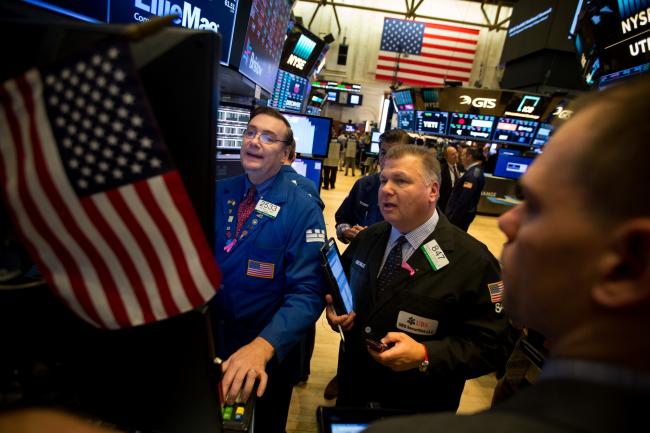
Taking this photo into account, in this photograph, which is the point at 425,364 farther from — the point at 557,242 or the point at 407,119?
the point at 407,119

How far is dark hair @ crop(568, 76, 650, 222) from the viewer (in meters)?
0.44

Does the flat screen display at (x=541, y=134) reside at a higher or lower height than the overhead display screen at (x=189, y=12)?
higher

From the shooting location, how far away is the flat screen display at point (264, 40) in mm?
3154

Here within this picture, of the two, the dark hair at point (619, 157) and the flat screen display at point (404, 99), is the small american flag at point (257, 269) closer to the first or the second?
the dark hair at point (619, 157)

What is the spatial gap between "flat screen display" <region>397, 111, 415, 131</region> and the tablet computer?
43.0 ft

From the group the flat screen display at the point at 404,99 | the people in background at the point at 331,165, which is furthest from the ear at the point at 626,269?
the flat screen display at the point at 404,99

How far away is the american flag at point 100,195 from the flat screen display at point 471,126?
42.6ft

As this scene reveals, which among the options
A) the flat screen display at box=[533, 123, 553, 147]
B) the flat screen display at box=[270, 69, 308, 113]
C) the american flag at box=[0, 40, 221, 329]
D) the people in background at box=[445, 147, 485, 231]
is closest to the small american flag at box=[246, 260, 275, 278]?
the american flag at box=[0, 40, 221, 329]

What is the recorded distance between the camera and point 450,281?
1490 mm

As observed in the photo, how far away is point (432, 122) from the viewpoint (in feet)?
41.8

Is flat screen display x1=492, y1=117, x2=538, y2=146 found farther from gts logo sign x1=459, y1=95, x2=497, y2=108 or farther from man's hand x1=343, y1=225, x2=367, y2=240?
man's hand x1=343, y1=225, x2=367, y2=240

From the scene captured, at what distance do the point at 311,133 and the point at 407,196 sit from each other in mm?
3630

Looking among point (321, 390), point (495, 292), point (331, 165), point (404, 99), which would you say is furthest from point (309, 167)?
point (404, 99)

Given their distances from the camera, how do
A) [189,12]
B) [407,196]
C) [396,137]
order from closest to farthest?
1. [407,196]
2. [189,12]
3. [396,137]
